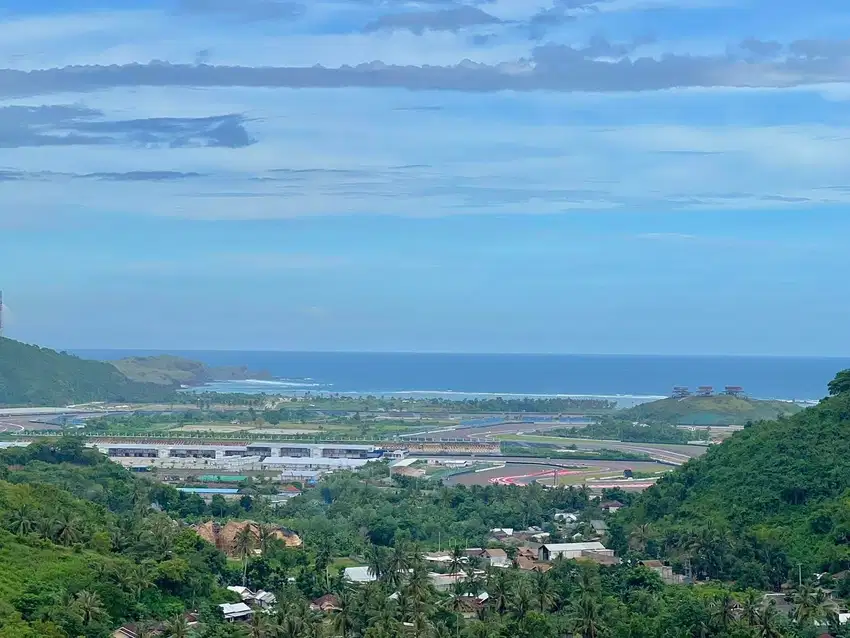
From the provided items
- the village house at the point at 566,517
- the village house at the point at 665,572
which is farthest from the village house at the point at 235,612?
the village house at the point at 566,517

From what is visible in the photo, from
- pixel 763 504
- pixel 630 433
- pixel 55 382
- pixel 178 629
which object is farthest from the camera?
pixel 55 382

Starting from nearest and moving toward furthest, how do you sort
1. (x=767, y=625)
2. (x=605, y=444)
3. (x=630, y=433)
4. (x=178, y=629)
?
(x=178, y=629) → (x=767, y=625) → (x=605, y=444) → (x=630, y=433)

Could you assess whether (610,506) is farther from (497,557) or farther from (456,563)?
(456,563)

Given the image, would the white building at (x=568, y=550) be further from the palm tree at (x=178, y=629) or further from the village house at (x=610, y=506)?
the palm tree at (x=178, y=629)

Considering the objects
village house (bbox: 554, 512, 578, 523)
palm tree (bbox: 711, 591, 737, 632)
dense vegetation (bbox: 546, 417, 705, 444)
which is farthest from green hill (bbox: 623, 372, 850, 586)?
dense vegetation (bbox: 546, 417, 705, 444)

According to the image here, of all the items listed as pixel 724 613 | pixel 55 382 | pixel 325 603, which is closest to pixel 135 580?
pixel 325 603
